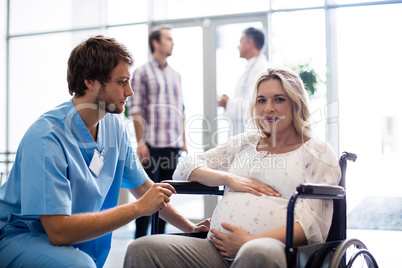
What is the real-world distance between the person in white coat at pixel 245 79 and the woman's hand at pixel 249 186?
138 centimetres

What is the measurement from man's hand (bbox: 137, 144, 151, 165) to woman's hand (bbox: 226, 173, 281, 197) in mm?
1515

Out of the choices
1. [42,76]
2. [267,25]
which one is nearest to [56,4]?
[42,76]

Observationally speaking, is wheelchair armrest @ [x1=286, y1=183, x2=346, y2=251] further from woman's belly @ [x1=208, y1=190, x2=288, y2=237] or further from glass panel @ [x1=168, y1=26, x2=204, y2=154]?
glass panel @ [x1=168, y1=26, x2=204, y2=154]

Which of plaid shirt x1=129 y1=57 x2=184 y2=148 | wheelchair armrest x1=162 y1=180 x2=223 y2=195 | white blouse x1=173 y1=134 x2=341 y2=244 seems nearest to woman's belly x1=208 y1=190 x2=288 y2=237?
white blouse x1=173 y1=134 x2=341 y2=244

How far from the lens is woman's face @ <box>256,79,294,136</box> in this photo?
1.57 meters

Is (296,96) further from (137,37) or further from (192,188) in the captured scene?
(137,37)

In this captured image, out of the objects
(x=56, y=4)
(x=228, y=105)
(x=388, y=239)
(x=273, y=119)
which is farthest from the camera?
(x=56, y=4)

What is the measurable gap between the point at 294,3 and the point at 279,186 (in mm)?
2910

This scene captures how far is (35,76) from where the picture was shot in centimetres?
482

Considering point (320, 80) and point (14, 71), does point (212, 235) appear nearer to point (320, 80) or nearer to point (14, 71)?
point (320, 80)

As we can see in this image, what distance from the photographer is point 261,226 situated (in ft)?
4.55

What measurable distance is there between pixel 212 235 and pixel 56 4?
3.99 metres

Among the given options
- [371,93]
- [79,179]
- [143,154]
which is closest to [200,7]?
[371,93]

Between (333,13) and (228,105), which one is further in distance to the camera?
(333,13)
